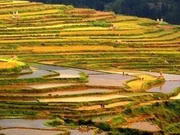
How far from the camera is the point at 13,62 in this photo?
2984 cm

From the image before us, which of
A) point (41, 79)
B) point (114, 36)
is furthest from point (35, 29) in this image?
point (41, 79)

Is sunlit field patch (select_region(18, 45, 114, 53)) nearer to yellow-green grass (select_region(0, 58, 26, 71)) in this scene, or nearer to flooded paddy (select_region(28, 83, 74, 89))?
yellow-green grass (select_region(0, 58, 26, 71))

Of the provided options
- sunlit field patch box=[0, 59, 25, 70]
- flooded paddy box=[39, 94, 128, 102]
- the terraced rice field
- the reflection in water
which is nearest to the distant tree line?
the terraced rice field

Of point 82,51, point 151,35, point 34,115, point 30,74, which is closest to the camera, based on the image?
point 34,115

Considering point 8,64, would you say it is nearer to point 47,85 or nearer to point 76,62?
point 47,85

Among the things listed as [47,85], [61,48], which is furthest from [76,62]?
[47,85]

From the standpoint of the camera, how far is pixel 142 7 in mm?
75188

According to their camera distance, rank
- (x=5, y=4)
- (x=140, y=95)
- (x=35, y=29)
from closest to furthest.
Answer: (x=140, y=95)
(x=35, y=29)
(x=5, y=4)

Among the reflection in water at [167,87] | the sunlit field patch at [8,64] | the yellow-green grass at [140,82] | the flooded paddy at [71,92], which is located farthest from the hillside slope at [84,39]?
the flooded paddy at [71,92]

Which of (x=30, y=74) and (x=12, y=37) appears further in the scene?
(x=12, y=37)

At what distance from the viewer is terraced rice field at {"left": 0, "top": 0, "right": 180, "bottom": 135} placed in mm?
24438

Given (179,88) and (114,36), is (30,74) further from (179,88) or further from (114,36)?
(114,36)

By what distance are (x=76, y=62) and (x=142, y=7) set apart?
4094 cm

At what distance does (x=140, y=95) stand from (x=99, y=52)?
1138 centimetres
